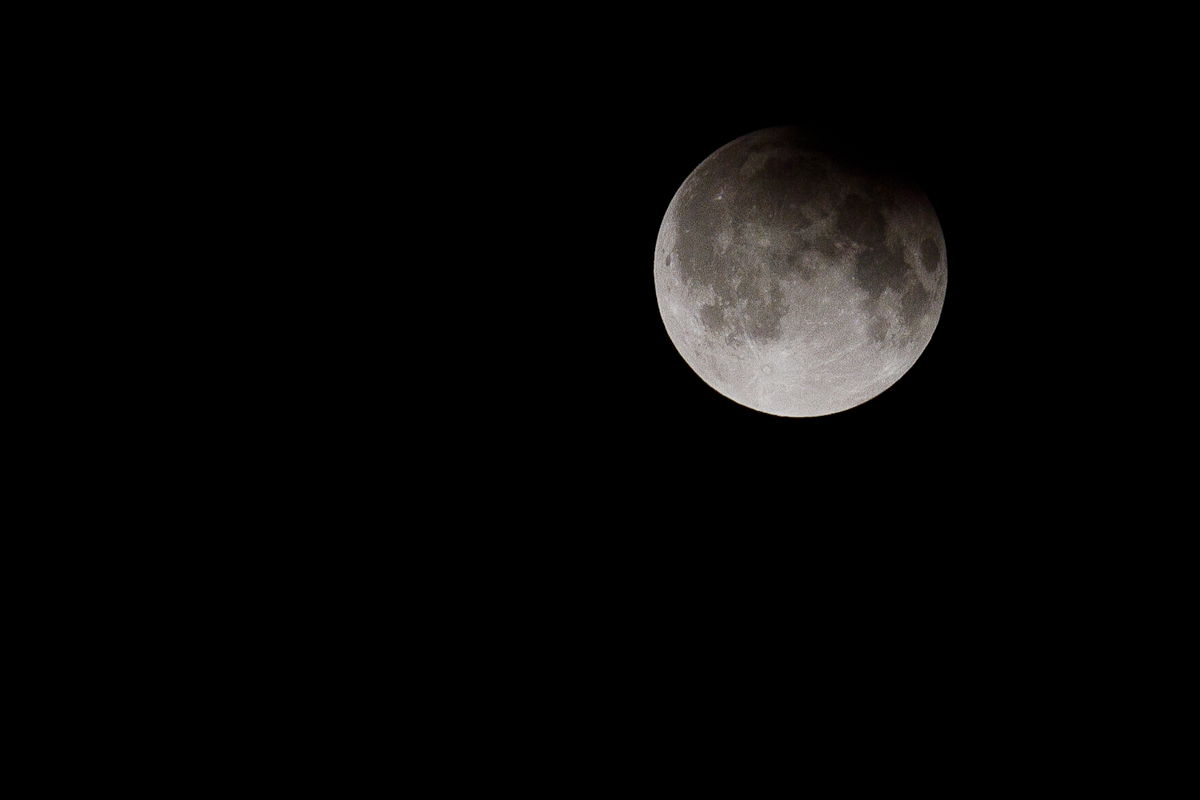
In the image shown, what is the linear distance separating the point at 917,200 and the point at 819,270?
545 millimetres

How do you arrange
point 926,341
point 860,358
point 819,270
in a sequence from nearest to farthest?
point 819,270 < point 860,358 < point 926,341

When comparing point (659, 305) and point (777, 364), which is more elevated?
point (659, 305)

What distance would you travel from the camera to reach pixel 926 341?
282cm

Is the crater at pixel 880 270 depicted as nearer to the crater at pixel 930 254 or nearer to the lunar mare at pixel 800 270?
the lunar mare at pixel 800 270

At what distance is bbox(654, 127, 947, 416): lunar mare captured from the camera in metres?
2.47

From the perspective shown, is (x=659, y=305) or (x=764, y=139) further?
(x=659, y=305)

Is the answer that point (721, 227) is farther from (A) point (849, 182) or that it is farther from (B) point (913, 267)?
(B) point (913, 267)

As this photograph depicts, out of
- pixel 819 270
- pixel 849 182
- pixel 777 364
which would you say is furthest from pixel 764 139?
pixel 777 364

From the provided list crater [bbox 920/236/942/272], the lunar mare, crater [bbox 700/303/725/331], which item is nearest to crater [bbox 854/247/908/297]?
the lunar mare

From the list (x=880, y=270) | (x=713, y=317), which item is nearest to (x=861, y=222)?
(x=880, y=270)

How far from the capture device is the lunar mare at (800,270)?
247 centimetres

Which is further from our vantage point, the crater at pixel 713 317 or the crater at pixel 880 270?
the crater at pixel 713 317

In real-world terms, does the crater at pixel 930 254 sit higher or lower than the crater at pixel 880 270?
higher

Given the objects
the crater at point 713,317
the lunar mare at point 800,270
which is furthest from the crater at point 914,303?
the crater at point 713,317
